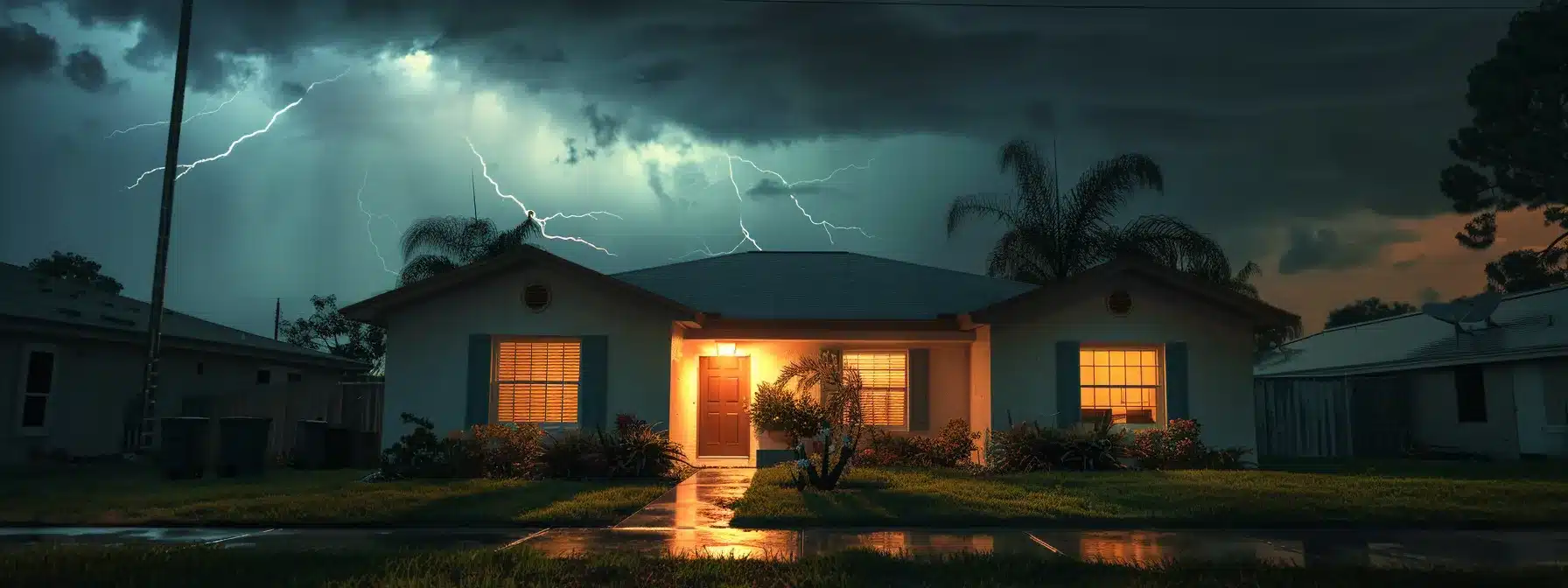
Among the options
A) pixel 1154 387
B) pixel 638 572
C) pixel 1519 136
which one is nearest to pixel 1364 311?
pixel 1519 136

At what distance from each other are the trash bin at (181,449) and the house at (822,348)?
244 centimetres

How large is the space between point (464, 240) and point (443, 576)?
24.0 m

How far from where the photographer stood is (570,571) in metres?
6.88

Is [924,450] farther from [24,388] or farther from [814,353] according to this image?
[24,388]

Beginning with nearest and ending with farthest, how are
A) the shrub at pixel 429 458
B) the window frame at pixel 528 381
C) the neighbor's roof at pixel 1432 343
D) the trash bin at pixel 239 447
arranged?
the shrub at pixel 429 458
the trash bin at pixel 239 447
the window frame at pixel 528 381
the neighbor's roof at pixel 1432 343

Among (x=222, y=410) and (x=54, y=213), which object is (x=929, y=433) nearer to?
(x=222, y=410)

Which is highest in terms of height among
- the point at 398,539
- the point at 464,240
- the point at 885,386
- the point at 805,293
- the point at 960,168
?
the point at 960,168

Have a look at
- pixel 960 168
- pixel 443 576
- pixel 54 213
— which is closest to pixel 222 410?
pixel 54 213

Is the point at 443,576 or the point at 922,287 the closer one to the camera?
the point at 443,576

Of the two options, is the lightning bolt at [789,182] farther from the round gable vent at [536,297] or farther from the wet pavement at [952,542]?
Answer: the wet pavement at [952,542]

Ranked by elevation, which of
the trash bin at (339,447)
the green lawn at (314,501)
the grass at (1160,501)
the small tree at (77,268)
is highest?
the small tree at (77,268)

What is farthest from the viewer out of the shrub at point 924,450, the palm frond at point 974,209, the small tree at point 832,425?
the palm frond at point 974,209

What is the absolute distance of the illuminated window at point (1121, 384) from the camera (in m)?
16.2

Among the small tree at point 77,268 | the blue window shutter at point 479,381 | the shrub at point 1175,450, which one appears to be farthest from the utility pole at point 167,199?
the small tree at point 77,268
